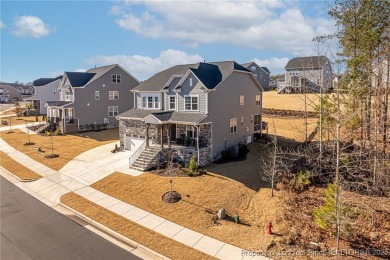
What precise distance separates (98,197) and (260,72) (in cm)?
6777

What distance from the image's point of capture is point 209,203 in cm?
1819

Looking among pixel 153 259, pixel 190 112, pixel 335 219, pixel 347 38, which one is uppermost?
pixel 347 38

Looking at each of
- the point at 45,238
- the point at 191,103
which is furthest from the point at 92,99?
the point at 45,238

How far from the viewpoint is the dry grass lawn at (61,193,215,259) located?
13.1 meters

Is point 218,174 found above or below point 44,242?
above

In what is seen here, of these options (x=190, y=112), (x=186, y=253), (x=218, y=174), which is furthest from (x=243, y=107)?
(x=186, y=253)

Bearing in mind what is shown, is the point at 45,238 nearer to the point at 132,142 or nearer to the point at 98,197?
the point at 98,197

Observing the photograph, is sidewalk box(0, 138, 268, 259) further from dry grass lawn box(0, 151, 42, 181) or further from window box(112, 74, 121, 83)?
window box(112, 74, 121, 83)

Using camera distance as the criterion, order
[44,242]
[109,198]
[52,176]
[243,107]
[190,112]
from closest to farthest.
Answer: [44,242]
[109,198]
[52,176]
[190,112]
[243,107]

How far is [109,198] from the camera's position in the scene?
19.5 m

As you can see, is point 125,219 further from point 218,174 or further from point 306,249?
point 306,249

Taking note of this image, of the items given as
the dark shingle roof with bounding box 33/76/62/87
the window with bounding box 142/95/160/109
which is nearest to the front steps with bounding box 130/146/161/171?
the window with bounding box 142/95/160/109

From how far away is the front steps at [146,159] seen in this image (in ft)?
79.5

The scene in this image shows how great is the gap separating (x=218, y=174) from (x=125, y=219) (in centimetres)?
918
